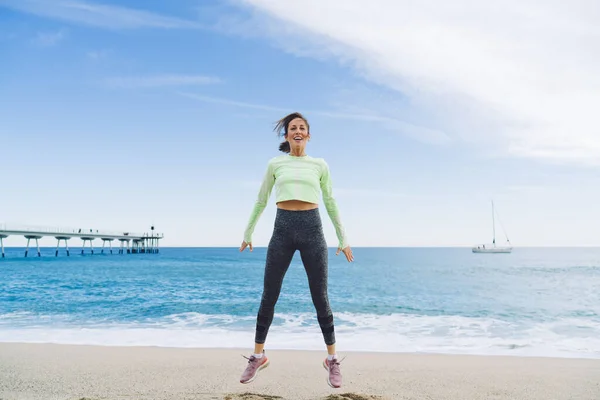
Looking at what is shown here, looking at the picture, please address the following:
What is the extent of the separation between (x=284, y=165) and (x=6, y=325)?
14.3 meters

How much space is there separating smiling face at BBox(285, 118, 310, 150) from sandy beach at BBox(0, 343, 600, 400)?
2859 millimetres

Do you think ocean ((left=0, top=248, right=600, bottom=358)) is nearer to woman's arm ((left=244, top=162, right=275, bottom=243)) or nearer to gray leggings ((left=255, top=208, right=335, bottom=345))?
gray leggings ((left=255, top=208, right=335, bottom=345))

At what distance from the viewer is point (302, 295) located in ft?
78.9

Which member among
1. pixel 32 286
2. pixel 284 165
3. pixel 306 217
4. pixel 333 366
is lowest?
pixel 32 286

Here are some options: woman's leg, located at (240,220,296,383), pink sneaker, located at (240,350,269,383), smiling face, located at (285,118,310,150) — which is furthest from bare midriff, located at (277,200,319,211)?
pink sneaker, located at (240,350,269,383)

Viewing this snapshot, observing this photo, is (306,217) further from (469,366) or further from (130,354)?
(130,354)

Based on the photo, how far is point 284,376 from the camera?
626 cm

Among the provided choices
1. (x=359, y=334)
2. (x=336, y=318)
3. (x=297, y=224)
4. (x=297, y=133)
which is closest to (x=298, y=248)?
(x=297, y=224)

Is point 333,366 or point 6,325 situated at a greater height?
point 333,366

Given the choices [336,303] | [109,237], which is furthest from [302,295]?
[109,237]

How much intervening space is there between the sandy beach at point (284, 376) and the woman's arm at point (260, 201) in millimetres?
2060

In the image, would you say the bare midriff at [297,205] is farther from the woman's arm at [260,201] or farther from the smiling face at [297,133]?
the smiling face at [297,133]

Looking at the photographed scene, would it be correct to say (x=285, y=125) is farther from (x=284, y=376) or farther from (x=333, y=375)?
(x=284, y=376)

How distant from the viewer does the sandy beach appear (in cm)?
541
